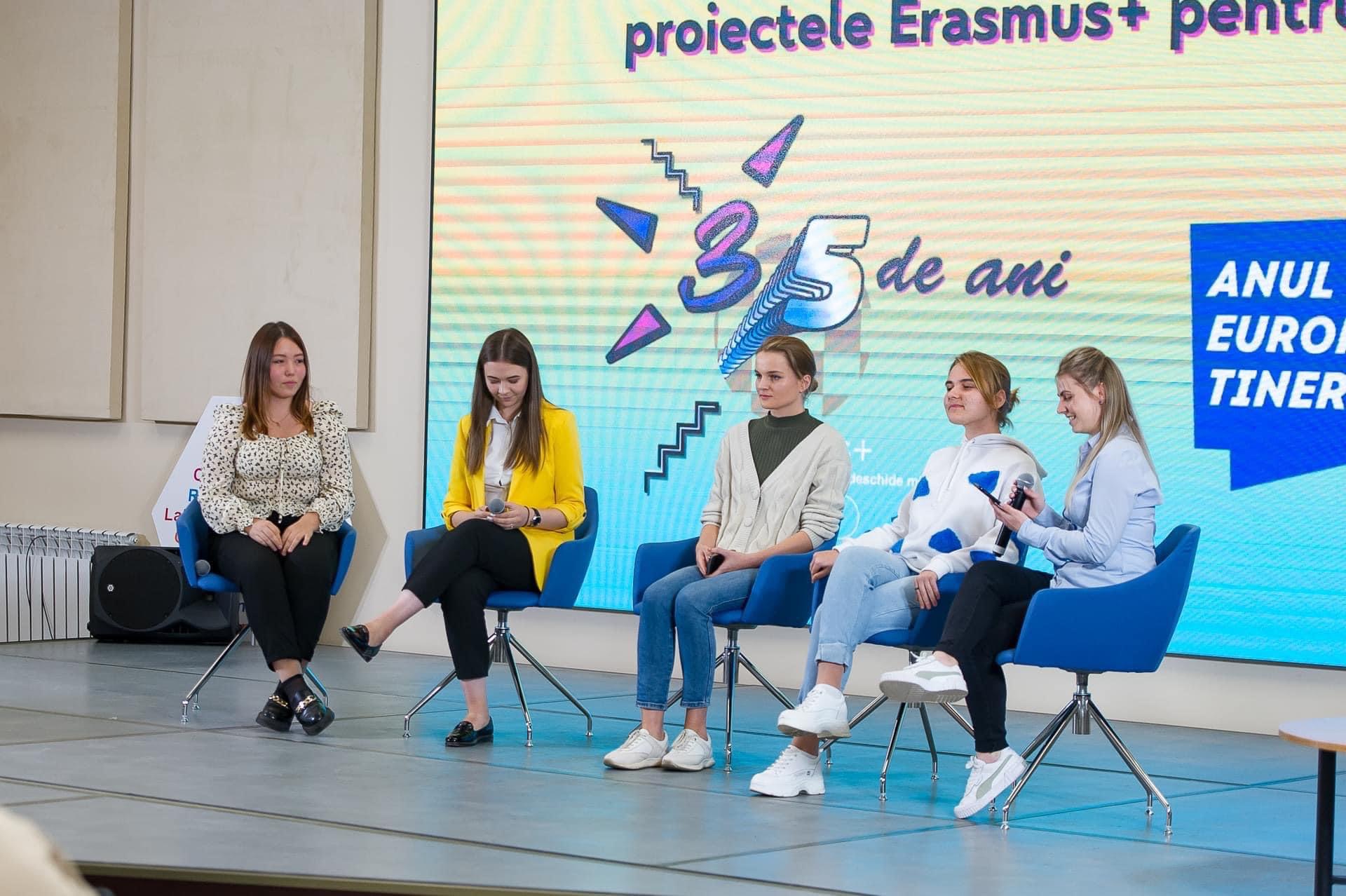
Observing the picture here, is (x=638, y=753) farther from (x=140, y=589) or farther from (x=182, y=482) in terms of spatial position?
(x=182, y=482)

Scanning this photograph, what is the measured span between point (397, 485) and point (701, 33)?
7.54 ft

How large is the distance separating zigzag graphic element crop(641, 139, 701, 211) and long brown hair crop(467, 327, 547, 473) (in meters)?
1.70

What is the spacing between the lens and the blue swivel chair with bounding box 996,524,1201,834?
14.0 ft

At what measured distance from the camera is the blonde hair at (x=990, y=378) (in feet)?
15.7

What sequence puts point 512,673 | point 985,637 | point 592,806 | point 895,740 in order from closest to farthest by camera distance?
point 592,806 < point 985,637 < point 895,740 < point 512,673

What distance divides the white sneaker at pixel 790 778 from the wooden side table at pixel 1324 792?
134 cm

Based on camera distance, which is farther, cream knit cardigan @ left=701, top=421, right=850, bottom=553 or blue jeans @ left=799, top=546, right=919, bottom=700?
cream knit cardigan @ left=701, top=421, right=850, bottom=553

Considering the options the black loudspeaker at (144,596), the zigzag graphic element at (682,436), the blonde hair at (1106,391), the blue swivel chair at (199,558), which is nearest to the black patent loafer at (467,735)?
the blue swivel chair at (199,558)

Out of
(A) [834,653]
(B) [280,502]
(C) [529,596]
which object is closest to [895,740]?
(A) [834,653]

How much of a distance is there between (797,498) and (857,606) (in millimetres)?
580

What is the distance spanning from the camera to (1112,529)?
439 centimetres

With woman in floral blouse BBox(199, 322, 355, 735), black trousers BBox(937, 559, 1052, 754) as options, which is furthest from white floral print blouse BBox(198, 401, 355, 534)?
black trousers BBox(937, 559, 1052, 754)

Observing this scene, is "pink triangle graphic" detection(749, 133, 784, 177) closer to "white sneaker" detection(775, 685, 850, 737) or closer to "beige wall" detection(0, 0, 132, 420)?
"white sneaker" detection(775, 685, 850, 737)

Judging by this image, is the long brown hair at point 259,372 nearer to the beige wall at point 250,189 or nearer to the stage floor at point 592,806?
the stage floor at point 592,806
